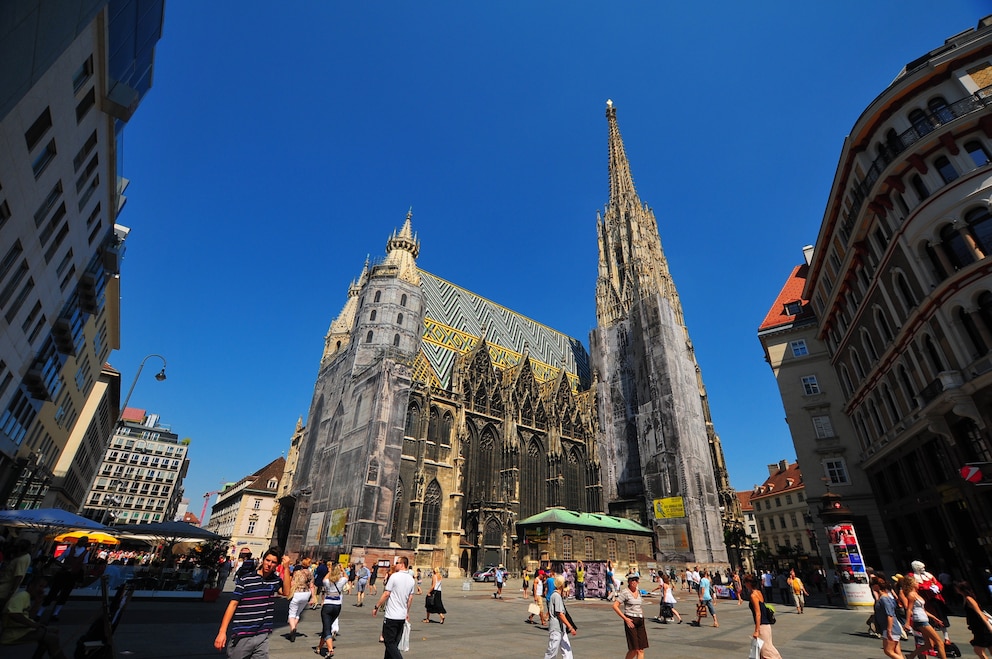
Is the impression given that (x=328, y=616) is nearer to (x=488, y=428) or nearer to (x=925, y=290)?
(x=925, y=290)

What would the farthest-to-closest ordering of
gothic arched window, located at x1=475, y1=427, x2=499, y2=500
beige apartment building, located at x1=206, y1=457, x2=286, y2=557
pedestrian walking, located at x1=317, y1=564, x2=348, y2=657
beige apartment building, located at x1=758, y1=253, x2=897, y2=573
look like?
beige apartment building, located at x1=206, y1=457, x2=286, y2=557 → gothic arched window, located at x1=475, y1=427, x2=499, y2=500 → beige apartment building, located at x1=758, y1=253, x2=897, y2=573 → pedestrian walking, located at x1=317, y1=564, x2=348, y2=657

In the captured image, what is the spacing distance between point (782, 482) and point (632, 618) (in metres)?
69.8

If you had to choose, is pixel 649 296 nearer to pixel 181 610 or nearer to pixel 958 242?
pixel 958 242

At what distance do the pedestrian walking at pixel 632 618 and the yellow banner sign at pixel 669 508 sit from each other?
32991 millimetres

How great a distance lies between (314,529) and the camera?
33.9m

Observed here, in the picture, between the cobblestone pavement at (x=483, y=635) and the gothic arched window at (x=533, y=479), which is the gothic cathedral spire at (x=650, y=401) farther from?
the cobblestone pavement at (x=483, y=635)

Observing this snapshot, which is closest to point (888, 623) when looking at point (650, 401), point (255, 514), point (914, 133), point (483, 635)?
point (483, 635)

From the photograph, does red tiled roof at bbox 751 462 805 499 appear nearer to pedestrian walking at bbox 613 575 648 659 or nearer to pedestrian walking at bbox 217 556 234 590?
pedestrian walking at bbox 217 556 234 590

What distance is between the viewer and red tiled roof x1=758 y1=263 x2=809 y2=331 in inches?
1211

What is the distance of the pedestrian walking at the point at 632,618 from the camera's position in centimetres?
617

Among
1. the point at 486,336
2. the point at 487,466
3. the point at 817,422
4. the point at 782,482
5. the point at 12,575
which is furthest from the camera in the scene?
the point at 782,482

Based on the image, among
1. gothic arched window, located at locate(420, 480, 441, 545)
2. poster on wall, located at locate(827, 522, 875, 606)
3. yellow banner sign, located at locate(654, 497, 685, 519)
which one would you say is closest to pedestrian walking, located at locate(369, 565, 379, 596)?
gothic arched window, located at locate(420, 480, 441, 545)

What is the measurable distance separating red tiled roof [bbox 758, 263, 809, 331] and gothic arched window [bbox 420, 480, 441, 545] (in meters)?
26.7

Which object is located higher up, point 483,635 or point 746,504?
point 746,504
